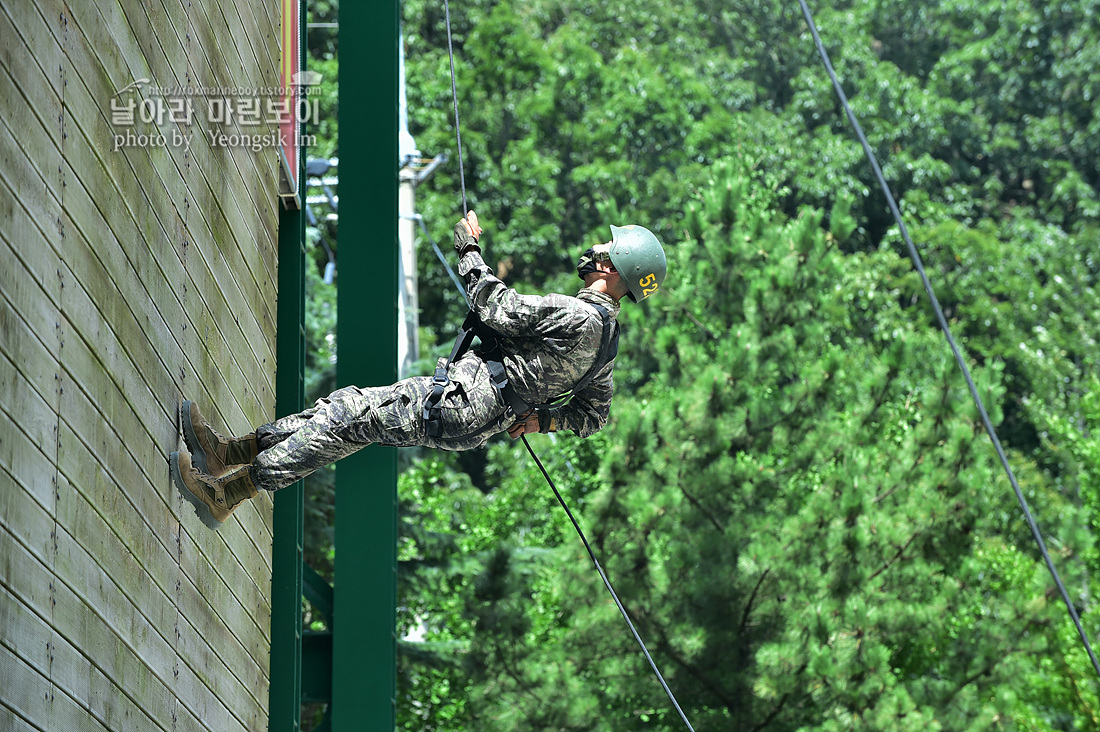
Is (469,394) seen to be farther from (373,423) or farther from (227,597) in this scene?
(227,597)

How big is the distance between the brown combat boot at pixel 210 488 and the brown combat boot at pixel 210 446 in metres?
0.03

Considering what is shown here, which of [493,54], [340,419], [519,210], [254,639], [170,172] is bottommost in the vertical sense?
[254,639]

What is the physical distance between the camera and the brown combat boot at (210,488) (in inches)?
167

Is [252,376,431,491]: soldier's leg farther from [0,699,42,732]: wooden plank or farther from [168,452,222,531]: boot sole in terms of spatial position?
[0,699,42,732]: wooden plank

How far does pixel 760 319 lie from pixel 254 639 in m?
8.42

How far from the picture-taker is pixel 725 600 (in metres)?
12.6

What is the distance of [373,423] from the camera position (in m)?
4.60

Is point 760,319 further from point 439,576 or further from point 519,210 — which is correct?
point 519,210

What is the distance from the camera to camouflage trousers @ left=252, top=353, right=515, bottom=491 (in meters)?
4.46

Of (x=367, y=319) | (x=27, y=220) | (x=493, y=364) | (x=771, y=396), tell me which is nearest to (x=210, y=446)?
(x=493, y=364)

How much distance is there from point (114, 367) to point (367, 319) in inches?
114

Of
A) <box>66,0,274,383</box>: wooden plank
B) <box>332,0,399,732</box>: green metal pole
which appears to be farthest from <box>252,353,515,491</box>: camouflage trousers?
<box>332,0,399,732</box>: green metal pole

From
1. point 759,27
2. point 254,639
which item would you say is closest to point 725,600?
point 254,639

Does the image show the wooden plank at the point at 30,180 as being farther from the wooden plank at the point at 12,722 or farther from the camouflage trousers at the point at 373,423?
the camouflage trousers at the point at 373,423
